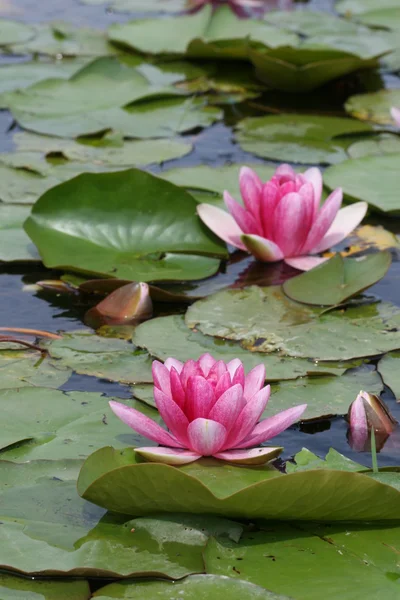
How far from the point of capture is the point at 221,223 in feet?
10.4

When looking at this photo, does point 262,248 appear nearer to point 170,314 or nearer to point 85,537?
point 170,314

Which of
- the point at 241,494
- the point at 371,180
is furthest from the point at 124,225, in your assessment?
the point at 241,494

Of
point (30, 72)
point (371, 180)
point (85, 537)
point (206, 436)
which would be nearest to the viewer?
point (85, 537)

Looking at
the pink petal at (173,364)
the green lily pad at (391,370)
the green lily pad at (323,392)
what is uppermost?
the pink petal at (173,364)

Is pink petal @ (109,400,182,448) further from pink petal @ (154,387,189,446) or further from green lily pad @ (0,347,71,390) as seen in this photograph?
green lily pad @ (0,347,71,390)

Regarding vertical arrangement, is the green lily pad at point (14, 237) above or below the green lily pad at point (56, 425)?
below

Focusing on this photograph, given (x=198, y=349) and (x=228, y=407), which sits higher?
(x=228, y=407)

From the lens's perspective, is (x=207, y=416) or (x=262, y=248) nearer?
(x=207, y=416)

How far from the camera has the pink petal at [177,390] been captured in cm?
191

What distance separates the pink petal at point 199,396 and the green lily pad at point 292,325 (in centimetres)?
64

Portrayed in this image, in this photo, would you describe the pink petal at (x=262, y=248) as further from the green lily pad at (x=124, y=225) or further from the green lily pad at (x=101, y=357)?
the green lily pad at (x=101, y=357)

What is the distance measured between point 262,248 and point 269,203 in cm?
15

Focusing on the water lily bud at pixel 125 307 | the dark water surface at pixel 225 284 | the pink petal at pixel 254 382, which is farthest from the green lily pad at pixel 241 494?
the water lily bud at pixel 125 307

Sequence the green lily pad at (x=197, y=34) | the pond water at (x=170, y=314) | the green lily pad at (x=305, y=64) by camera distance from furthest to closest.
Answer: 1. the green lily pad at (x=197, y=34)
2. the green lily pad at (x=305, y=64)
3. the pond water at (x=170, y=314)
